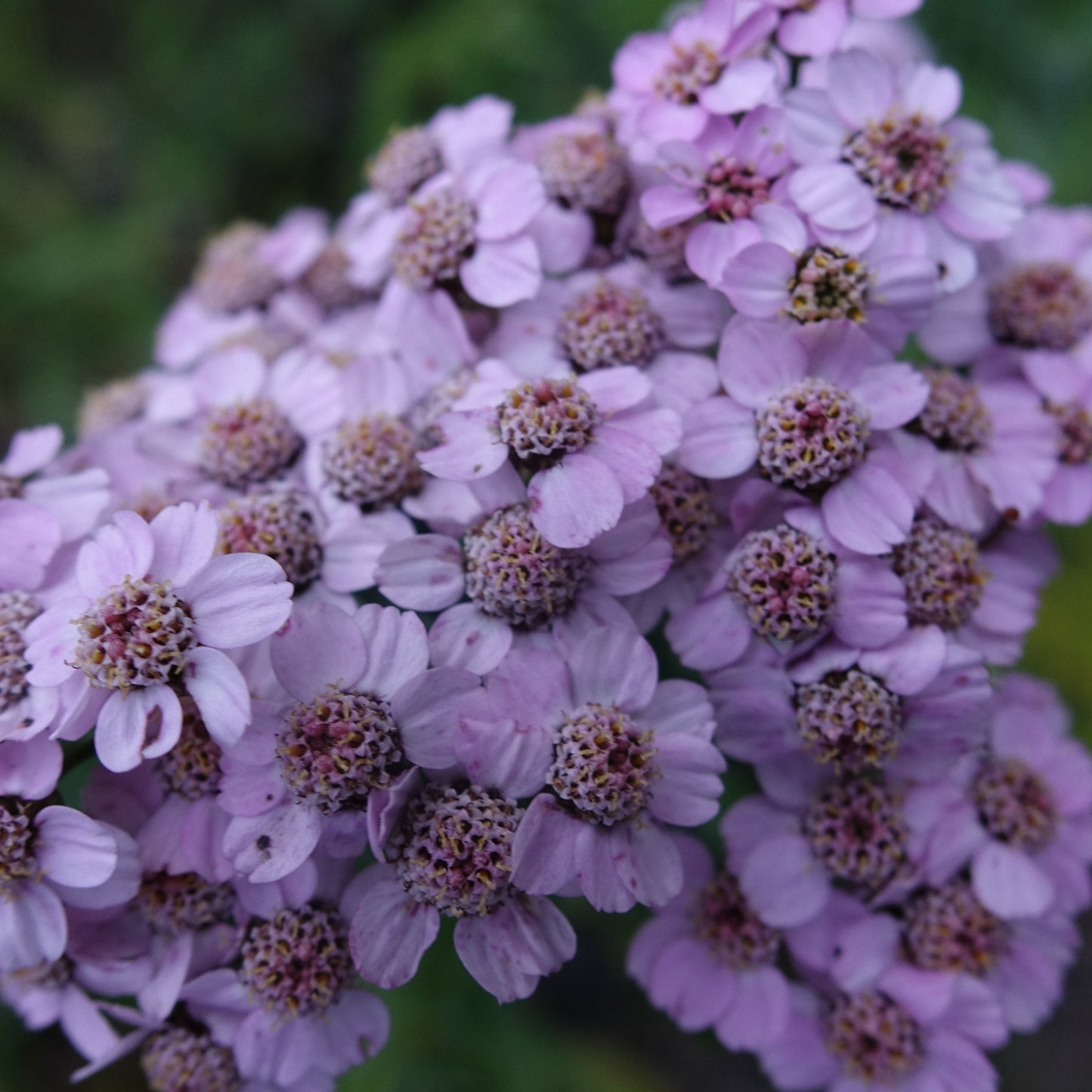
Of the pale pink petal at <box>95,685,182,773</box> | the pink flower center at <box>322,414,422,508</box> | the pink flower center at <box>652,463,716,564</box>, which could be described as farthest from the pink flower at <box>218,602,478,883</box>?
the pink flower center at <box>652,463,716,564</box>

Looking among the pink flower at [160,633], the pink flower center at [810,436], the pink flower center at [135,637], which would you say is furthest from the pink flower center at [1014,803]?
the pink flower center at [135,637]

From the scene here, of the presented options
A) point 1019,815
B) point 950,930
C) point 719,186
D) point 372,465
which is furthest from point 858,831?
point 719,186

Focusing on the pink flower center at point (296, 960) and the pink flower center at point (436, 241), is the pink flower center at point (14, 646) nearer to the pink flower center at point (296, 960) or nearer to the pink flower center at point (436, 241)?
the pink flower center at point (296, 960)

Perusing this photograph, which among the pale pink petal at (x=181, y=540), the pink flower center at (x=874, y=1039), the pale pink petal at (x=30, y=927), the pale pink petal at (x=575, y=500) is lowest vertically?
the pink flower center at (x=874, y=1039)

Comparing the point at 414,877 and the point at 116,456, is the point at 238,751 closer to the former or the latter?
the point at 414,877

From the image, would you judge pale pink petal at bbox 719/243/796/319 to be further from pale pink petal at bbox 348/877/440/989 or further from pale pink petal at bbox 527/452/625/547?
pale pink petal at bbox 348/877/440/989

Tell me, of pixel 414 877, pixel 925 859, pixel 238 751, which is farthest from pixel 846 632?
pixel 238 751

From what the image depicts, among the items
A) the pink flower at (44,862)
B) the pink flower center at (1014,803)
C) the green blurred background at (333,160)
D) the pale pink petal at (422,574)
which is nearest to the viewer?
the pink flower at (44,862)
